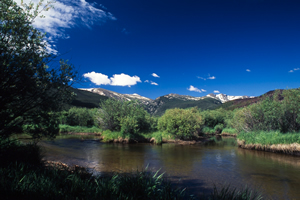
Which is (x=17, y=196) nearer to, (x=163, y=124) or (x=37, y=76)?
(x=37, y=76)

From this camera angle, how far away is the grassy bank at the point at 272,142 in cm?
2009

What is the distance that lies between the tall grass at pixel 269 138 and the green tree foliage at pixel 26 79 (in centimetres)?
2337

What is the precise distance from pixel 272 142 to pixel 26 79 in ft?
84.1

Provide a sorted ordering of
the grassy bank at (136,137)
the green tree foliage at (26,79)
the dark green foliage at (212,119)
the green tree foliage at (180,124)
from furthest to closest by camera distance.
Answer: the dark green foliage at (212,119)
the green tree foliage at (180,124)
the grassy bank at (136,137)
the green tree foliage at (26,79)

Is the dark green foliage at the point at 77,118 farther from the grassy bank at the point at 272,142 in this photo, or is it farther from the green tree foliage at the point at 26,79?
the green tree foliage at the point at 26,79

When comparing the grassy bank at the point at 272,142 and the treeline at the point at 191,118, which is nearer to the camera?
the grassy bank at the point at 272,142

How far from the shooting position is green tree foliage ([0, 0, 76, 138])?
832 cm

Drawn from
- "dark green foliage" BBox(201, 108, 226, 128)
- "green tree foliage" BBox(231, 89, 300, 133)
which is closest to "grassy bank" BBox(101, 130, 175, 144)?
"green tree foliage" BBox(231, 89, 300, 133)

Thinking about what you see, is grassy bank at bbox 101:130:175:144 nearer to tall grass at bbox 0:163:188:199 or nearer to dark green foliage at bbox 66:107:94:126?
tall grass at bbox 0:163:188:199

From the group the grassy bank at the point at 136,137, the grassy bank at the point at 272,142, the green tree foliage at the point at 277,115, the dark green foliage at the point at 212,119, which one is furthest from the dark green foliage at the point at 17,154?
the dark green foliage at the point at 212,119

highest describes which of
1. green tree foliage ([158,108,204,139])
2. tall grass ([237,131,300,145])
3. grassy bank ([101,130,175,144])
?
green tree foliage ([158,108,204,139])

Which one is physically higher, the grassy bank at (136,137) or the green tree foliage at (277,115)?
the green tree foliage at (277,115)

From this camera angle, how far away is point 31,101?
946 centimetres

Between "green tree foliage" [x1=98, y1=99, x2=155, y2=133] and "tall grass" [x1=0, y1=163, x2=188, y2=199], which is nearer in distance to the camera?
"tall grass" [x1=0, y1=163, x2=188, y2=199]
